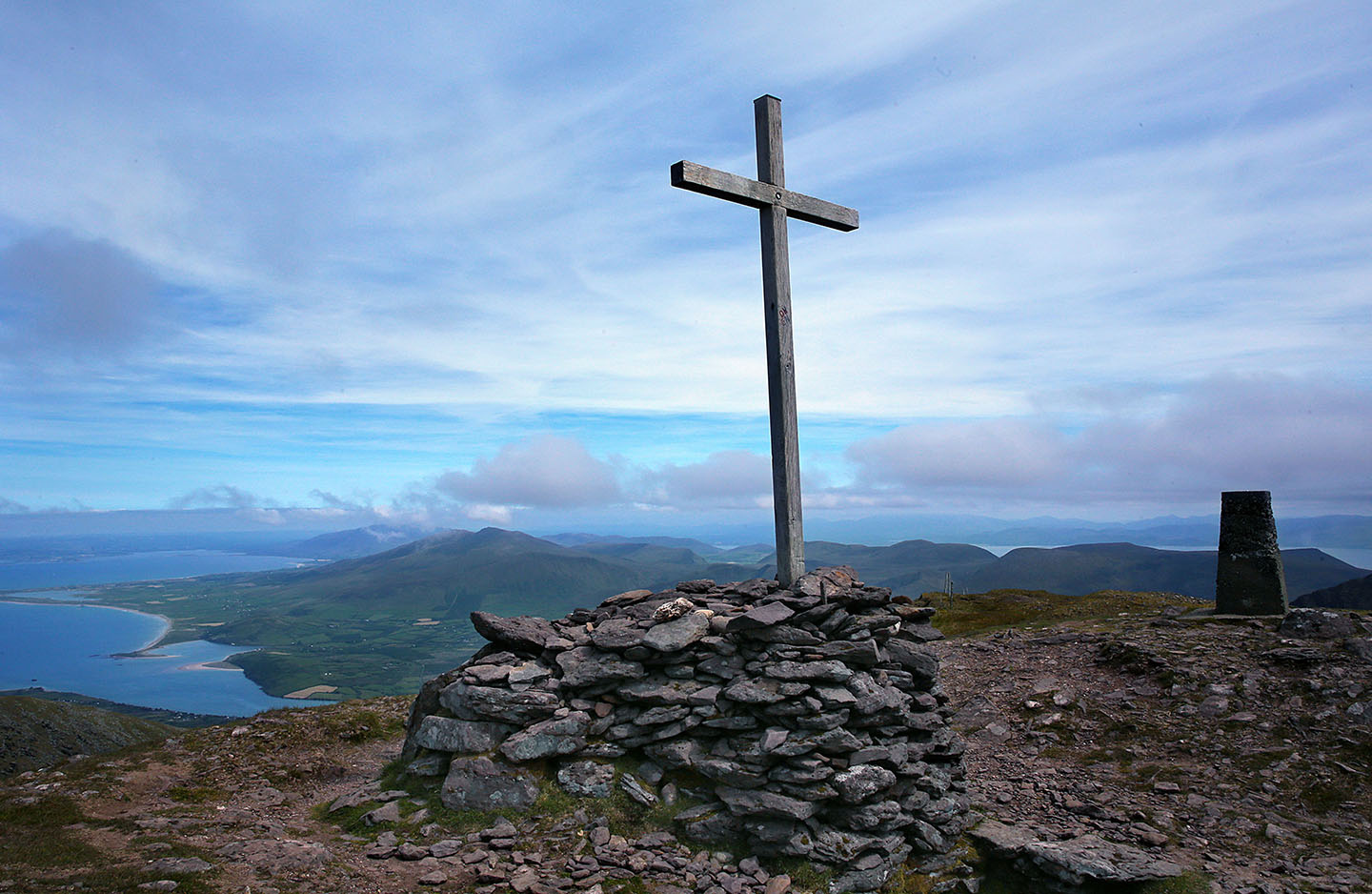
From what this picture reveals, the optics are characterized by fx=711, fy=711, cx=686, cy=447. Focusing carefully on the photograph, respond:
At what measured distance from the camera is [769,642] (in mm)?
11570

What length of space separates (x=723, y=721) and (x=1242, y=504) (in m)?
21.2

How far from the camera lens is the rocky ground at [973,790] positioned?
31.3 ft

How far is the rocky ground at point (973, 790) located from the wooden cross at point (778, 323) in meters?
5.16

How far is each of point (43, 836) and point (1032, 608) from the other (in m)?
36.8

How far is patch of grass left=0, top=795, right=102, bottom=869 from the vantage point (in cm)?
916

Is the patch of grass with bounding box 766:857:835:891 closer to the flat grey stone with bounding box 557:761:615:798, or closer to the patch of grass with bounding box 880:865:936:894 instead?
the patch of grass with bounding box 880:865:936:894

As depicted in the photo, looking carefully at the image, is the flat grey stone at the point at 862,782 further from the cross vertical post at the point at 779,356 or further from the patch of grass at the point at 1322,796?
the patch of grass at the point at 1322,796

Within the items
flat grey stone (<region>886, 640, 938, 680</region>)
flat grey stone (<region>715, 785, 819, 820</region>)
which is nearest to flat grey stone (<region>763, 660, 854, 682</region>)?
flat grey stone (<region>715, 785, 819, 820</region>)

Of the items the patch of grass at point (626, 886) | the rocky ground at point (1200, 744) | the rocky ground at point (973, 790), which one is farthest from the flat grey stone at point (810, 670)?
the rocky ground at point (1200, 744)

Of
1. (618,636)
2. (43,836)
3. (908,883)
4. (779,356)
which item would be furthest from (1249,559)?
(43,836)

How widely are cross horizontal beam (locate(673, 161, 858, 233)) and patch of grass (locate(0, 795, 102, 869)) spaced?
12727mm

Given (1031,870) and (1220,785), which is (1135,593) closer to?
(1220,785)

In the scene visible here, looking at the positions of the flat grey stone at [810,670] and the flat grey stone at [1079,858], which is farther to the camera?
the flat grey stone at [810,670]

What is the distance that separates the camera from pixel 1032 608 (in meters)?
35.5
